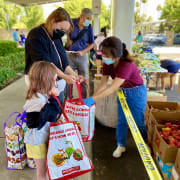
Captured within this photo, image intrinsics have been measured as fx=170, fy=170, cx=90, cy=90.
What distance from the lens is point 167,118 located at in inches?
98.1

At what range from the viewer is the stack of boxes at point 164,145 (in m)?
1.76

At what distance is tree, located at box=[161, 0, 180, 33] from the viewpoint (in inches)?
1311

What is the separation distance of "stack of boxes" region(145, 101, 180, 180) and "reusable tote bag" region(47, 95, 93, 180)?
0.93 m

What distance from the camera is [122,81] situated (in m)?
1.86

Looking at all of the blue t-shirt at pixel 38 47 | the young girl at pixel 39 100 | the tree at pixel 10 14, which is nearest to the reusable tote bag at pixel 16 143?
the young girl at pixel 39 100

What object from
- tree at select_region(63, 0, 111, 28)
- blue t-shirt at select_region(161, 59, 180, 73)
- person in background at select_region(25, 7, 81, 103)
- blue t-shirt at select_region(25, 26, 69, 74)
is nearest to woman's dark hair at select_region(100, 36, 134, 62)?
person in background at select_region(25, 7, 81, 103)

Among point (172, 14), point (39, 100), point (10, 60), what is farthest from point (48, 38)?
point (172, 14)

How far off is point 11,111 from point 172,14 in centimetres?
3888

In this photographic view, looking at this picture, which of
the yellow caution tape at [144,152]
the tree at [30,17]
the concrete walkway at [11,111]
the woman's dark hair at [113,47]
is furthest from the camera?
the tree at [30,17]

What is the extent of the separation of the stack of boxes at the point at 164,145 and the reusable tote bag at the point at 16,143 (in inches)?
61.0

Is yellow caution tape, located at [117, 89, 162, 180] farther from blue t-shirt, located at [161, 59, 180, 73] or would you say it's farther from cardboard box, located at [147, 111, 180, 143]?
blue t-shirt, located at [161, 59, 180, 73]

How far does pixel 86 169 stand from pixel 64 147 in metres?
0.29

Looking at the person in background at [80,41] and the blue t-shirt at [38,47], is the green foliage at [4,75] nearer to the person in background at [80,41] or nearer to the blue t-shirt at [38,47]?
the person in background at [80,41]

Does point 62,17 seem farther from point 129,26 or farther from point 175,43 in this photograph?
point 175,43
